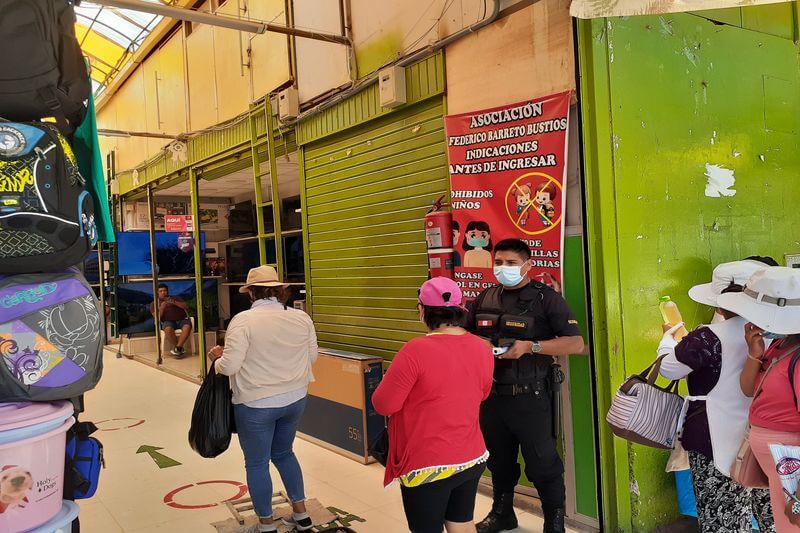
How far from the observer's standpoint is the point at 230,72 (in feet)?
23.2

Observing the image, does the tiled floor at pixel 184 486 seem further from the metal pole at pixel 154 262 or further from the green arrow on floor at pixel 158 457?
the metal pole at pixel 154 262

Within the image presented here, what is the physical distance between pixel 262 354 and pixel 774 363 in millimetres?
2355

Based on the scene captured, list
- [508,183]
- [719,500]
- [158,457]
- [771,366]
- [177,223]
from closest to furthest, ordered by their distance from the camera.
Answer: [771,366] → [719,500] → [508,183] → [158,457] → [177,223]

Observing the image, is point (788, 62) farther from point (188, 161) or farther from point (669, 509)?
point (188, 161)

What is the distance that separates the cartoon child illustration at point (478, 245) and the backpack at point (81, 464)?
247cm

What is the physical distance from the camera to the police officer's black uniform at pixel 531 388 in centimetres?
310

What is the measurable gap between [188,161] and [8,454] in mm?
7244

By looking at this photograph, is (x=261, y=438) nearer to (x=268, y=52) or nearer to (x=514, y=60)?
(x=514, y=60)

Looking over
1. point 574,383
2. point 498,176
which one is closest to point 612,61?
point 498,176

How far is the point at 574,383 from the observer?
3475 mm

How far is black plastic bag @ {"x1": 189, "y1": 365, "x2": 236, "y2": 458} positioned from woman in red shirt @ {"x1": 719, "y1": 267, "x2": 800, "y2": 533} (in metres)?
2.50

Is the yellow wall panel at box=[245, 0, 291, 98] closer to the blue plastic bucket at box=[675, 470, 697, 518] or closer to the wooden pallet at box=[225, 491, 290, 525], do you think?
Result: the wooden pallet at box=[225, 491, 290, 525]

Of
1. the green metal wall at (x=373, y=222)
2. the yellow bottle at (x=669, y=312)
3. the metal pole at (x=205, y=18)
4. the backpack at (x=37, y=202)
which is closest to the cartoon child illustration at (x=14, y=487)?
the backpack at (x=37, y=202)

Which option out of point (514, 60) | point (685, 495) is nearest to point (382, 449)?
point (685, 495)
